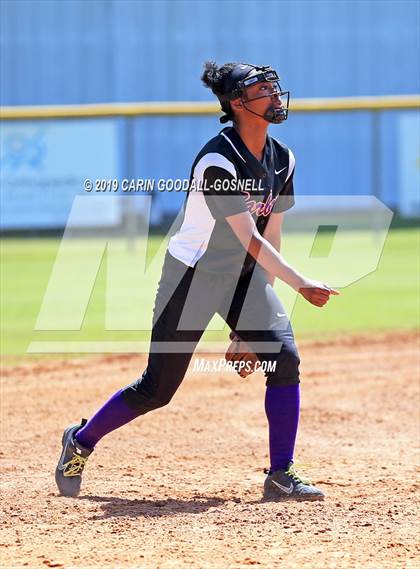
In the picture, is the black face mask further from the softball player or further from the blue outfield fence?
the blue outfield fence

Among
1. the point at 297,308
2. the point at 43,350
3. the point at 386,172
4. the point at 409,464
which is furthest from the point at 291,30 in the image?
the point at 409,464

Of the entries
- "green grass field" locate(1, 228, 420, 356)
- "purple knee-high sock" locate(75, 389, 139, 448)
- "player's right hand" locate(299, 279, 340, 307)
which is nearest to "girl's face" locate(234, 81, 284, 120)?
"player's right hand" locate(299, 279, 340, 307)

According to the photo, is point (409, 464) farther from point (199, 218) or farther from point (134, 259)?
point (134, 259)

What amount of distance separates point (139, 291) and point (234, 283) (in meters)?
7.69

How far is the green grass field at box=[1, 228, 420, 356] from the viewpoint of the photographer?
33.8 feet

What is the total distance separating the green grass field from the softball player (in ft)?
16.1

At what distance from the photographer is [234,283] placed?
4.88 metres

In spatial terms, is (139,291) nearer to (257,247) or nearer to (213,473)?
(213,473)

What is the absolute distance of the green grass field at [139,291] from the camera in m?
10.3

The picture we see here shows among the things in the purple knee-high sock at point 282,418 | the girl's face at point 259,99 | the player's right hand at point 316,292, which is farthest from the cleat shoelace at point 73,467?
the girl's face at point 259,99

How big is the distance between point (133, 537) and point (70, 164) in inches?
503

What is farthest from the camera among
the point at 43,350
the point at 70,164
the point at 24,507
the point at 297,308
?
the point at 70,164

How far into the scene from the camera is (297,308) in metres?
11.8

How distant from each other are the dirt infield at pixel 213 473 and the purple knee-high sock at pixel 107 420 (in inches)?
11.0
